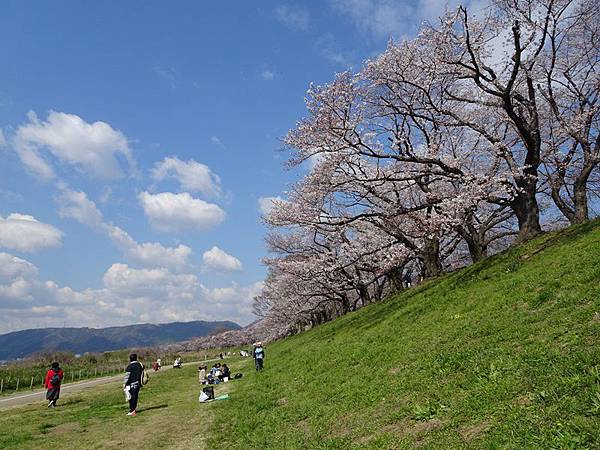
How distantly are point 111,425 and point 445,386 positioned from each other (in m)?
10.4

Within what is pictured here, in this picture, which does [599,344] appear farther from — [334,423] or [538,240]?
[538,240]

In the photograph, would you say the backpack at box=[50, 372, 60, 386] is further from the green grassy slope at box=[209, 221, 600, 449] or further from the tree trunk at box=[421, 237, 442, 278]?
the tree trunk at box=[421, 237, 442, 278]

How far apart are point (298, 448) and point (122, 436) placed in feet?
19.9

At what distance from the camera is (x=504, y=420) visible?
535cm

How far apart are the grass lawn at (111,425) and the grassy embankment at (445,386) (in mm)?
82

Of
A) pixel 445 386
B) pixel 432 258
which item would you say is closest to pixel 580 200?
pixel 432 258

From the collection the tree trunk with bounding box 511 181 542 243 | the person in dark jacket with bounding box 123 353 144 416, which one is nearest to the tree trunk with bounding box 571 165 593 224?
the tree trunk with bounding box 511 181 542 243

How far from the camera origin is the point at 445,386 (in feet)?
24.4

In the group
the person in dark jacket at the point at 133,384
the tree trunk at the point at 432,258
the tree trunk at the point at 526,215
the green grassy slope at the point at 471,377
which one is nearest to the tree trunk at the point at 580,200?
the tree trunk at the point at 526,215

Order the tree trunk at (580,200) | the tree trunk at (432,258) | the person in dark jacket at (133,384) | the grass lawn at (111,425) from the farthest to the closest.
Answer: the tree trunk at (432,258)
the tree trunk at (580,200)
the person in dark jacket at (133,384)
the grass lawn at (111,425)

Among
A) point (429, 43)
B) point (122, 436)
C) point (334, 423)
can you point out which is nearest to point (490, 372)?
point (334, 423)

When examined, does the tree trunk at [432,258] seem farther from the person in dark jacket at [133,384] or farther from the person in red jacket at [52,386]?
the person in red jacket at [52,386]

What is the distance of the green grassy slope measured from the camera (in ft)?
17.4

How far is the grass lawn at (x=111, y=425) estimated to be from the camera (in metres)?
10.8
